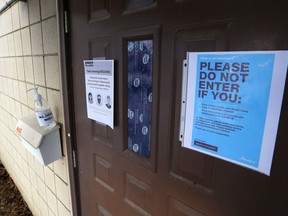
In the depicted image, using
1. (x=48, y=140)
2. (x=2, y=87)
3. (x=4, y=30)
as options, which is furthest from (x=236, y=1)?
(x=2, y=87)

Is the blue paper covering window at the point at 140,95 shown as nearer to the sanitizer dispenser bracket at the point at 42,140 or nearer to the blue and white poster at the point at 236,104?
the blue and white poster at the point at 236,104

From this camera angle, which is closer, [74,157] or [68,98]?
[68,98]

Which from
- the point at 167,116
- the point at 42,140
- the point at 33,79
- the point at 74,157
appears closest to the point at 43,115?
the point at 42,140

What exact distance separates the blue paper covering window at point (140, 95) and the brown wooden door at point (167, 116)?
23 millimetres

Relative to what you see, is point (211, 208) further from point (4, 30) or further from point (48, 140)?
point (4, 30)

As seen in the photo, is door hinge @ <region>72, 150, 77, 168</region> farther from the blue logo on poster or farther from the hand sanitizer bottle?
the blue logo on poster

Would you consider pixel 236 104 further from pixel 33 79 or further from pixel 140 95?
pixel 33 79

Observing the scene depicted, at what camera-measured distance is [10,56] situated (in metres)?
2.08

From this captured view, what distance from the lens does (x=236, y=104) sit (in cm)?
60

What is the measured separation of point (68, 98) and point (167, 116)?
75cm

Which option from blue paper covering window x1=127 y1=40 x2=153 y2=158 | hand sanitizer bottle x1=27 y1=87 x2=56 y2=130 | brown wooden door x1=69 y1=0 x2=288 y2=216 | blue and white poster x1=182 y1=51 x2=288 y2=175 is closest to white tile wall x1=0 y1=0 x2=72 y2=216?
hand sanitizer bottle x1=27 y1=87 x2=56 y2=130

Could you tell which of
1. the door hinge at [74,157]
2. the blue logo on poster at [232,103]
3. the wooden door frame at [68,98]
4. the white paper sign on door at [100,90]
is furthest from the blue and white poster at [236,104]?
the door hinge at [74,157]

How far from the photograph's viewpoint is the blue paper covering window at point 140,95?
0.84 meters

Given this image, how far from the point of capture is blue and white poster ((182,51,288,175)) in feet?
1.76
